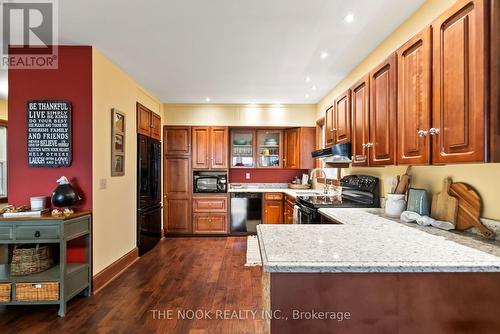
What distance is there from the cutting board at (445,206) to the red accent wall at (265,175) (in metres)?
4.22

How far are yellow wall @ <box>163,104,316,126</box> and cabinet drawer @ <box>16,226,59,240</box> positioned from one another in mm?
3359

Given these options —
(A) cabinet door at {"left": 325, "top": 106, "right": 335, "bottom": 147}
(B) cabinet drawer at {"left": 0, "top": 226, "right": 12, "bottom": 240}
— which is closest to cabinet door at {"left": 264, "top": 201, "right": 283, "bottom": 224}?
(A) cabinet door at {"left": 325, "top": 106, "right": 335, "bottom": 147}

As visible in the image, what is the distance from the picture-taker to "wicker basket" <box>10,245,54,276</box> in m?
2.59

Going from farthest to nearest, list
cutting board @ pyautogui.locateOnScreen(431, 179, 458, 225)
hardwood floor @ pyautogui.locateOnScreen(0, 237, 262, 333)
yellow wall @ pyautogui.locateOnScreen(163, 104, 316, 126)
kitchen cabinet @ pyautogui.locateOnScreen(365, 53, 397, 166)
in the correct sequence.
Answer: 1. yellow wall @ pyautogui.locateOnScreen(163, 104, 316, 126)
2. hardwood floor @ pyautogui.locateOnScreen(0, 237, 262, 333)
3. kitchen cabinet @ pyautogui.locateOnScreen(365, 53, 397, 166)
4. cutting board @ pyautogui.locateOnScreen(431, 179, 458, 225)

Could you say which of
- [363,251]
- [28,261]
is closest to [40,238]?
[28,261]

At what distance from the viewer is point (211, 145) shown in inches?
220

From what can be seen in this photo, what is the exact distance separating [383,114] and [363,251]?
1.22 metres

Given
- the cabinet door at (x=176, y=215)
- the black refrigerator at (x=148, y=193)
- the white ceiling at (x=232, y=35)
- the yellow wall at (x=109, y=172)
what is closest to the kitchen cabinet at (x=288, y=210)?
the cabinet door at (x=176, y=215)

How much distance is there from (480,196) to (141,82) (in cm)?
417

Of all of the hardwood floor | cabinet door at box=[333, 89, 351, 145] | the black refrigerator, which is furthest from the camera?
the black refrigerator

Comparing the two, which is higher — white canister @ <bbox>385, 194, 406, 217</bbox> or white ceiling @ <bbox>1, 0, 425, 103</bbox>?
white ceiling @ <bbox>1, 0, 425, 103</bbox>

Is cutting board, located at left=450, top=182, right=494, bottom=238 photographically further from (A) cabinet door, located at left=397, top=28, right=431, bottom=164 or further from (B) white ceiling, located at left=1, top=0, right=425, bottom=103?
(B) white ceiling, located at left=1, top=0, right=425, bottom=103

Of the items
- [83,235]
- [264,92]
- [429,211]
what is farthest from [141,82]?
[429,211]

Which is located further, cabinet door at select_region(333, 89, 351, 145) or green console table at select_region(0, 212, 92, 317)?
cabinet door at select_region(333, 89, 351, 145)
